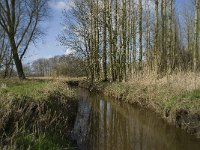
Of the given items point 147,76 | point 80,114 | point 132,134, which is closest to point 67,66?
point 147,76

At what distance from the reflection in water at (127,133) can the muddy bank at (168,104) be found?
0.30 metres

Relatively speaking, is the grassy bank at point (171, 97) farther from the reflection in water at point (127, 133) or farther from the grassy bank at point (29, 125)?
the grassy bank at point (29, 125)

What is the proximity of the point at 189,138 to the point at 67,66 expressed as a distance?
47.4 m

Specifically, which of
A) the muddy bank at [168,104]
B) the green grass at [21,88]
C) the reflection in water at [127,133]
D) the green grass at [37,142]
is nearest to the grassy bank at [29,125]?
the green grass at [37,142]

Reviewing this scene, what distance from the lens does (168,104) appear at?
1202 cm

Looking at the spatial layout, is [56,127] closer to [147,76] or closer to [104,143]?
[104,143]

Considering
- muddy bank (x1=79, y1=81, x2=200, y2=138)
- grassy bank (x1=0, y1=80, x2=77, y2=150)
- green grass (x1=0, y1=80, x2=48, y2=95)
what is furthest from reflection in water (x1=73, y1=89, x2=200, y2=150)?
green grass (x1=0, y1=80, x2=48, y2=95)

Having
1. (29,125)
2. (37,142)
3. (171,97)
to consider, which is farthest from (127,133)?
(37,142)

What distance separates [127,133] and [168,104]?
8.52ft

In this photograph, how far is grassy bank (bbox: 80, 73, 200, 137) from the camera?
10.2 m

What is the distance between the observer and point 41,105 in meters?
8.12

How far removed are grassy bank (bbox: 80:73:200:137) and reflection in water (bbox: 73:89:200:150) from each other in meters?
0.38

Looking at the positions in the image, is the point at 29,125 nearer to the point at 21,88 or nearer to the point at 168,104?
the point at 21,88

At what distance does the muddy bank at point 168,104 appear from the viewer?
392 inches
